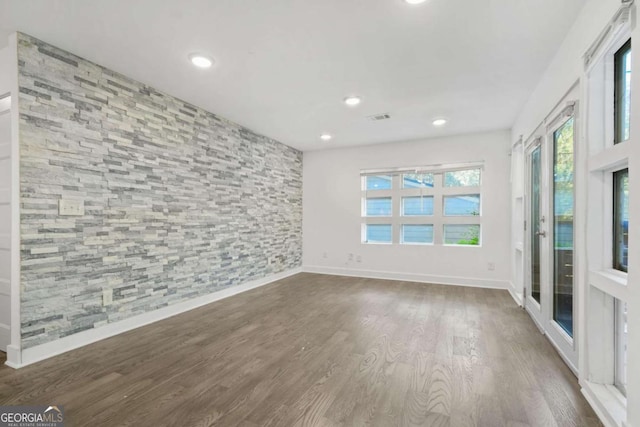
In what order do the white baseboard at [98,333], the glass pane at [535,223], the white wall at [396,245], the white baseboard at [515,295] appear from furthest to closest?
the white wall at [396,245], the white baseboard at [515,295], the glass pane at [535,223], the white baseboard at [98,333]

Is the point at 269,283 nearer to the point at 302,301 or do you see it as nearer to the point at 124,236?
the point at 302,301

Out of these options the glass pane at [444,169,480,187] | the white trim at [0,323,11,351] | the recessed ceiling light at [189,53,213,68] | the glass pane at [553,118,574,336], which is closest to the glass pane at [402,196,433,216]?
the glass pane at [444,169,480,187]

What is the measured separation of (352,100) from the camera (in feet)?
10.9

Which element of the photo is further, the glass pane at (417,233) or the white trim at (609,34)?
the glass pane at (417,233)

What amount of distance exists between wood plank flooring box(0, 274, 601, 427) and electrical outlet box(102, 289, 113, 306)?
34 centimetres

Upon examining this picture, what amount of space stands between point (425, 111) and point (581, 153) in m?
2.05

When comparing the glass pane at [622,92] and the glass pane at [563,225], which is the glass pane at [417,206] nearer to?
the glass pane at [563,225]

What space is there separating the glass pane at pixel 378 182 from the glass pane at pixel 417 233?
32.0 inches

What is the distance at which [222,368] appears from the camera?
6.89ft

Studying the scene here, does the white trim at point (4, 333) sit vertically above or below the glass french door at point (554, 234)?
below

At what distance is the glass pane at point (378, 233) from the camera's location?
530cm

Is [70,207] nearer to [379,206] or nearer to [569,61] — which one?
[569,61]

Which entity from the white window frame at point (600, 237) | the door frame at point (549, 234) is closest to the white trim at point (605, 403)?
the white window frame at point (600, 237)

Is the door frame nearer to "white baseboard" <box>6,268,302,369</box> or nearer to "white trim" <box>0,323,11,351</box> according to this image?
"white baseboard" <box>6,268,302,369</box>
